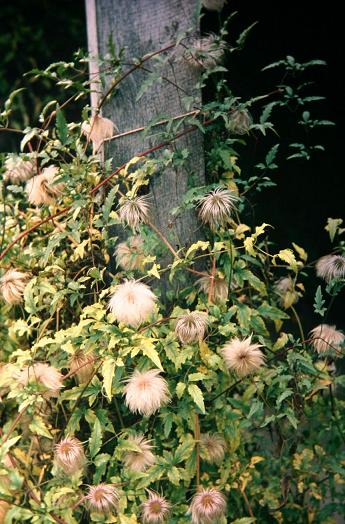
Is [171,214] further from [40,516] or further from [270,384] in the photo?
[40,516]

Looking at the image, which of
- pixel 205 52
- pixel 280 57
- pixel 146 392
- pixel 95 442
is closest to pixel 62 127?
pixel 205 52

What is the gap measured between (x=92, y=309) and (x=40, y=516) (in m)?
0.53

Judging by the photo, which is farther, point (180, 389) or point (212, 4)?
point (212, 4)

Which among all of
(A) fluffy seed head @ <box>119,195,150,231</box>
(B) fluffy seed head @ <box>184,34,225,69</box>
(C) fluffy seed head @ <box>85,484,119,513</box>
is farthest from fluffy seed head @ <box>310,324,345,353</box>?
(B) fluffy seed head @ <box>184,34,225,69</box>

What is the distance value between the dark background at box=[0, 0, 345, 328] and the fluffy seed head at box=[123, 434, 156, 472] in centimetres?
158

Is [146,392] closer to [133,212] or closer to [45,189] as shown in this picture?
[133,212]

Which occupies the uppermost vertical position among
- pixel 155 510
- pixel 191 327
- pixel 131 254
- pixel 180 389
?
pixel 131 254

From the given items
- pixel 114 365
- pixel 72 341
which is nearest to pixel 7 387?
pixel 72 341

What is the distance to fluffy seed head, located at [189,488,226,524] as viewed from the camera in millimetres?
1558

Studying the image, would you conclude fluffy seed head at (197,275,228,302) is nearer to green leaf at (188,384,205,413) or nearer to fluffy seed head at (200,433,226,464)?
green leaf at (188,384,205,413)

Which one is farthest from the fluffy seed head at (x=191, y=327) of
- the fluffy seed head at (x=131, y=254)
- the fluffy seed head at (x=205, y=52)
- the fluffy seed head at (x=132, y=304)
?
the fluffy seed head at (x=205, y=52)

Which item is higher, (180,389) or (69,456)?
(180,389)

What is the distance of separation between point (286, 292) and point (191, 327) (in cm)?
48

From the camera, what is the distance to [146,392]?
5.06 ft
